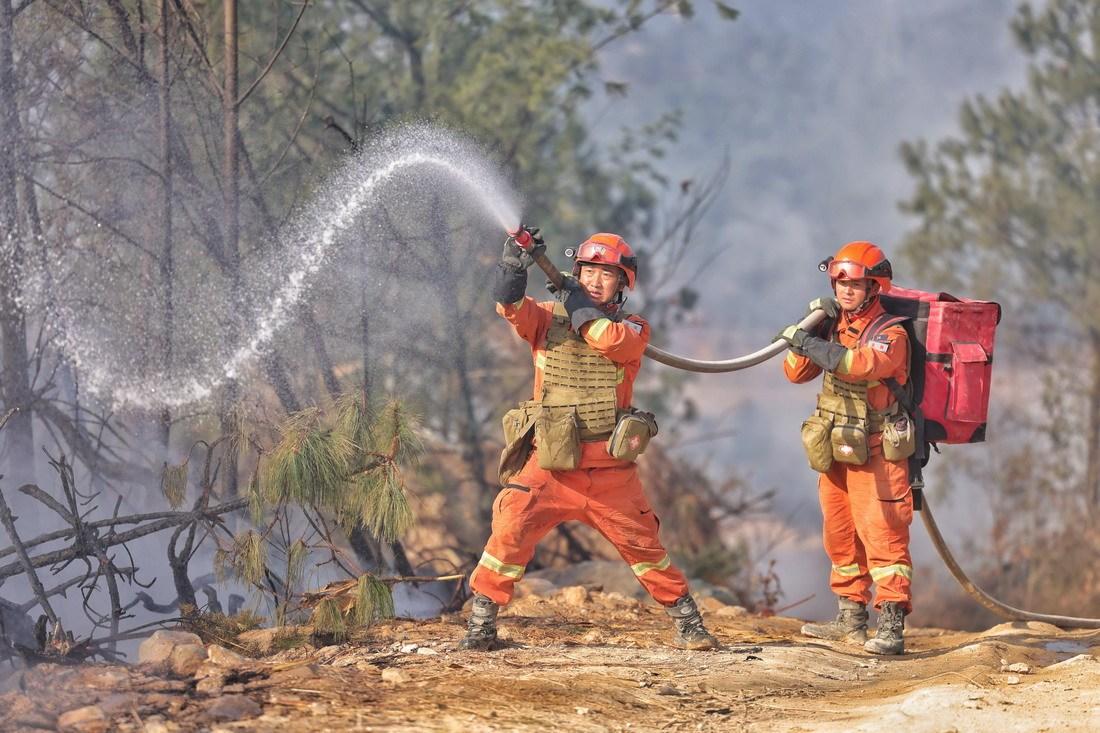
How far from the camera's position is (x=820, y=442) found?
656cm

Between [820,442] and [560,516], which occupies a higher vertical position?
[820,442]

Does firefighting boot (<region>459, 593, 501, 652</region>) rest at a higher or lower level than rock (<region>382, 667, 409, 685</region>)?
higher

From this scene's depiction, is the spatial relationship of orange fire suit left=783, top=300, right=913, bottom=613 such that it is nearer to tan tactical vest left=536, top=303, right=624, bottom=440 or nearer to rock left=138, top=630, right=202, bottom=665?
tan tactical vest left=536, top=303, right=624, bottom=440

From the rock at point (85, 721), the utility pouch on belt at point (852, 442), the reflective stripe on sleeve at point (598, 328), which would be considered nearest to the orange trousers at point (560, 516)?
the reflective stripe on sleeve at point (598, 328)

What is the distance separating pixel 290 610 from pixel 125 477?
5.12ft

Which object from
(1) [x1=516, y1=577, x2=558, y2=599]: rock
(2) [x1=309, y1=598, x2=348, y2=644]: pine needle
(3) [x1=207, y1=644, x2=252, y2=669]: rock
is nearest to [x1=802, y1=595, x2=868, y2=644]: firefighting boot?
(1) [x1=516, y1=577, x2=558, y2=599]: rock

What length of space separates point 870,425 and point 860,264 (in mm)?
808

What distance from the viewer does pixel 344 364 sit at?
7965mm

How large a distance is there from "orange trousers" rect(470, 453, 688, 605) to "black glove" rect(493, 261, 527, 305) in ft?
2.53

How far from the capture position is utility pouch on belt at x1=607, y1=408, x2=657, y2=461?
5.81 m

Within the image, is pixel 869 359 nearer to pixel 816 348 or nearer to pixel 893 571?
pixel 816 348

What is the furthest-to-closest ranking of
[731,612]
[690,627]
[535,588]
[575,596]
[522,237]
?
[535,588]
[731,612]
[575,596]
[690,627]
[522,237]

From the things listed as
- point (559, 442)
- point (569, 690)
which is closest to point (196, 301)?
point (559, 442)

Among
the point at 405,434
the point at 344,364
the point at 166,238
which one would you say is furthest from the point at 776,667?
the point at 166,238
